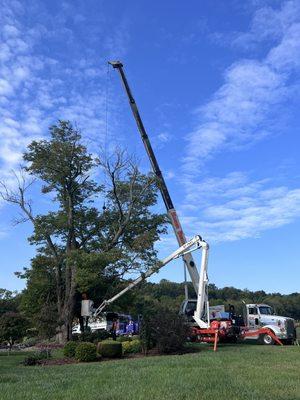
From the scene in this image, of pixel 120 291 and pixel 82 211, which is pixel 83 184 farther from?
pixel 120 291

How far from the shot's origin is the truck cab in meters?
32.0

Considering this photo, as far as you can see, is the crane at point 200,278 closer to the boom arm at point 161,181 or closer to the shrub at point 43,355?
the boom arm at point 161,181

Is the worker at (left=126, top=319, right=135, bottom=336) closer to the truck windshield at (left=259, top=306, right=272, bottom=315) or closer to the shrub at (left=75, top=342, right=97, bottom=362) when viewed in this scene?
the truck windshield at (left=259, top=306, right=272, bottom=315)

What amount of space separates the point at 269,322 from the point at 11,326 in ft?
55.7

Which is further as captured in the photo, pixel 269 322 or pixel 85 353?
pixel 269 322

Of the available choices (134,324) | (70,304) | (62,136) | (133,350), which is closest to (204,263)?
(133,350)

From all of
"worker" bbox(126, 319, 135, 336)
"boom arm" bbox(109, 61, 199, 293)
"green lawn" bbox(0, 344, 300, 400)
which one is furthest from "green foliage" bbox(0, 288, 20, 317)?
"green lawn" bbox(0, 344, 300, 400)

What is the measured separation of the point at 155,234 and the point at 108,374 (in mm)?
21199

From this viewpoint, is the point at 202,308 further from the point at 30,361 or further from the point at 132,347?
the point at 30,361

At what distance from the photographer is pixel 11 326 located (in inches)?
1324

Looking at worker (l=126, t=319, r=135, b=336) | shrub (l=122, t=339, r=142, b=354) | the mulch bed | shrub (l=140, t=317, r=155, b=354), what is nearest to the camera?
the mulch bed

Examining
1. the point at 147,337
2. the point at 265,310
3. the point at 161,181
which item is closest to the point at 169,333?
the point at 147,337

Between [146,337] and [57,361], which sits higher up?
[146,337]

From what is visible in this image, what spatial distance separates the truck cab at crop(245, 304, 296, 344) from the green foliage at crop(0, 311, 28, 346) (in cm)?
1510
